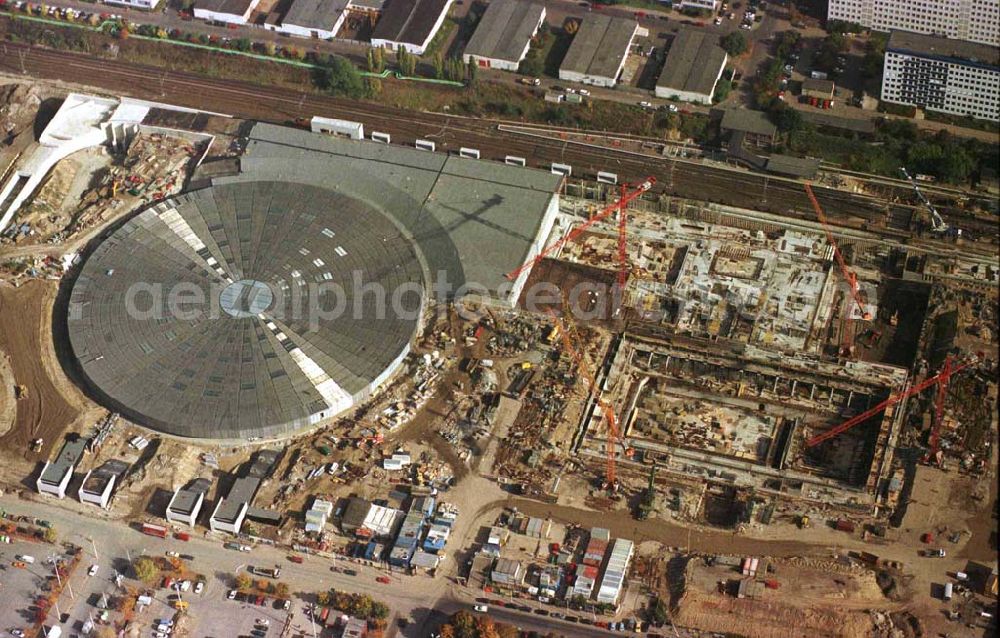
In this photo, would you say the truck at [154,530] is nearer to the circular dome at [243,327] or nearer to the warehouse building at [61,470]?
the warehouse building at [61,470]

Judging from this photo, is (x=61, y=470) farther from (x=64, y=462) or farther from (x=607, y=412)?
(x=607, y=412)

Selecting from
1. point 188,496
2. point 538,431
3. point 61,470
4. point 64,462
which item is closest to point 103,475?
Result: point 61,470

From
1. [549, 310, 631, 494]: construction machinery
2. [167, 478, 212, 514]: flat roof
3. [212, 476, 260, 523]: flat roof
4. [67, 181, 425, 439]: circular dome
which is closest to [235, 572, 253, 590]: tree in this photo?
[212, 476, 260, 523]: flat roof

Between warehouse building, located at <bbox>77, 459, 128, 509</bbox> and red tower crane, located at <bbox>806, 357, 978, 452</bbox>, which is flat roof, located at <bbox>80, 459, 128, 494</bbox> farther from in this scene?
red tower crane, located at <bbox>806, 357, 978, 452</bbox>

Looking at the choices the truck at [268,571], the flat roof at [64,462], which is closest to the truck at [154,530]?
the truck at [268,571]

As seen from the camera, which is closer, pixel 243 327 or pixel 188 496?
pixel 188 496
